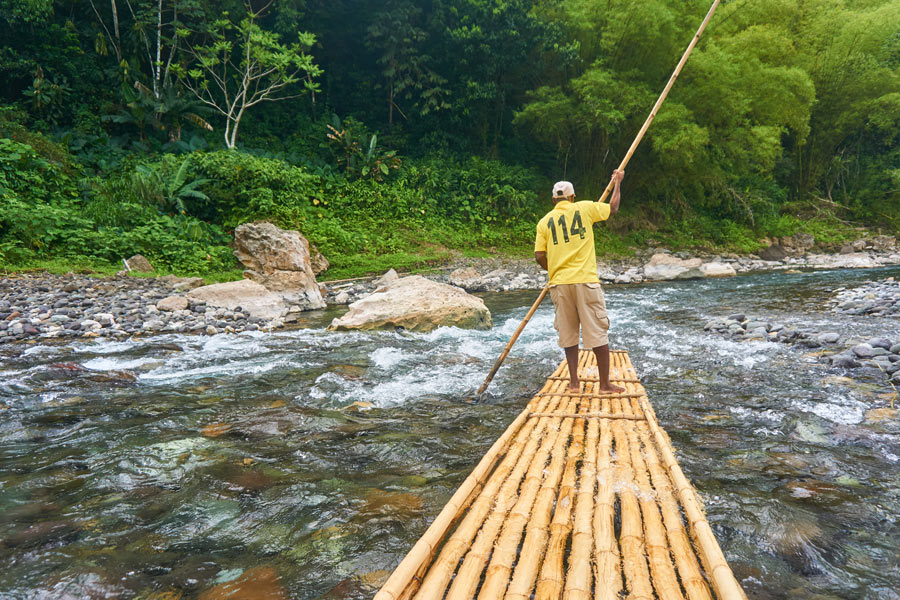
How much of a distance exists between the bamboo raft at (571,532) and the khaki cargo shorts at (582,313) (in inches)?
41.5

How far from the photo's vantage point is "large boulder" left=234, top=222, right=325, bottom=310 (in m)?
9.41

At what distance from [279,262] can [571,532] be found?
9.72 m

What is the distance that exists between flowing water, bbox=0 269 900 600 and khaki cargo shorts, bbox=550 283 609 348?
73 cm

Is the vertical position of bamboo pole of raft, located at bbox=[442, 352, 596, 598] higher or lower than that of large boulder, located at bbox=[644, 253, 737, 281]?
higher

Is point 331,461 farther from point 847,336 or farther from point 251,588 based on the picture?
point 847,336

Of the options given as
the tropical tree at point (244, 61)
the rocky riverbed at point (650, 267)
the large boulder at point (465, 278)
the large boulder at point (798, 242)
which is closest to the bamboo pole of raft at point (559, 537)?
the rocky riverbed at point (650, 267)

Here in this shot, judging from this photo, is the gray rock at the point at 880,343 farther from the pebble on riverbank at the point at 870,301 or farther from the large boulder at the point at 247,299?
the large boulder at the point at 247,299

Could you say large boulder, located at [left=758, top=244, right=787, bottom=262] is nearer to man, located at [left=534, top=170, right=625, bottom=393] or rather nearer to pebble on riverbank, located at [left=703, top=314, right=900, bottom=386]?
pebble on riverbank, located at [left=703, top=314, right=900, bottom=386]

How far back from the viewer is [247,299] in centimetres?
826

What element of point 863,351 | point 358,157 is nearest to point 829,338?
point 863,351

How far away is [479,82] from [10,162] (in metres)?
15.0

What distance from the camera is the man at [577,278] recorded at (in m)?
3.66

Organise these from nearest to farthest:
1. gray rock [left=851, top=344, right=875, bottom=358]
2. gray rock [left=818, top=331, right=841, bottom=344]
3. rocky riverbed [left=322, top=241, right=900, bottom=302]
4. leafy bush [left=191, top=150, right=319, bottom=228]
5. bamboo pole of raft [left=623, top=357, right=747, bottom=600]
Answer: bamboo pole of raft [left=623, top=357, right=747, bottom=600], gray rock [left=851, top=344, right=875, bottom=358], gray rock [left=818, top=331, right=841, bottom=344], rocky riverbed [left=322, top=241, right=900, bottom=302], leafy bush [left=191, top=150, right=319, bottom=228]

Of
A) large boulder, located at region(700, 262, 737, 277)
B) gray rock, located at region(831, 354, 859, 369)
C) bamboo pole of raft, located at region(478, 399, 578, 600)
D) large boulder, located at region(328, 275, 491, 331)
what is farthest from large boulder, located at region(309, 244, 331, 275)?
large boulder, located at region(700, 262, 737, 277)
